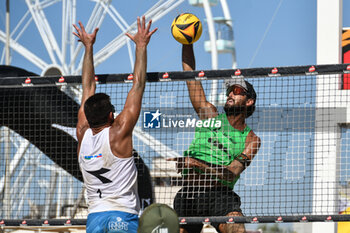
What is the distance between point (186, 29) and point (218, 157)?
1429 mm

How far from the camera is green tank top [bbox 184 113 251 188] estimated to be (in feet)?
22.5

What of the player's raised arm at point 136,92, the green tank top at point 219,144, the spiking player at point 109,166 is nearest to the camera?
the spiking player at point 109,166

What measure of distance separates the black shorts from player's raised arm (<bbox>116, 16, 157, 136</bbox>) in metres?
1.70

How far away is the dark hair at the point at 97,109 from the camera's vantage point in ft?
17.9

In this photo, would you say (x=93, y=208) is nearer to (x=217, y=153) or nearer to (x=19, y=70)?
(x=217, y=153)

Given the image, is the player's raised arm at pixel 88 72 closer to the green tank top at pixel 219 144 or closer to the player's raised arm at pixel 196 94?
the player's raised arm at pixel 196 94

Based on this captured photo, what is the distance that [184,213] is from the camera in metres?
7.05

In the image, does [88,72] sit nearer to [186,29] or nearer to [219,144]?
[186,29]

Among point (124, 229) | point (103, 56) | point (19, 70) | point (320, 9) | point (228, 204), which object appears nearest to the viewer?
point (124, 229)

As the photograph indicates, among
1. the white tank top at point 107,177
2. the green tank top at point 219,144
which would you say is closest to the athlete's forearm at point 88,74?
the white tank top at point 107,177

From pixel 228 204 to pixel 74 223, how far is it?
6.02ft

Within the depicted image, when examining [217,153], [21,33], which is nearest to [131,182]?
[217,153]

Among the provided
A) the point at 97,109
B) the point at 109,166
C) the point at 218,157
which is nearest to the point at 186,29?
the point at 218,157

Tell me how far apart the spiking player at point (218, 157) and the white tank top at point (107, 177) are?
1370 mm
